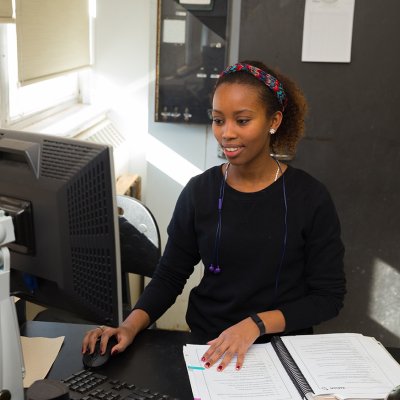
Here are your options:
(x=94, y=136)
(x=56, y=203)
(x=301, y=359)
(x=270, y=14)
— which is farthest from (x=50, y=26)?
(x=301, y=359)

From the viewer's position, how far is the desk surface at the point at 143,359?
1.14 metres

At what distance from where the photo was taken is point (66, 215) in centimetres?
100

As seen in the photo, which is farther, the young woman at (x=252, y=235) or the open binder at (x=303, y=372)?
the young woman at (x=252, y=235)

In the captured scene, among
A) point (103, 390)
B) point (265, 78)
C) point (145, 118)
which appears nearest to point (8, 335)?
point (103, 390)

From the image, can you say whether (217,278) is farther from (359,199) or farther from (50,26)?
(50,26)

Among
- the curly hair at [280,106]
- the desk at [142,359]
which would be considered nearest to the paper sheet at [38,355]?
the desk at [142,359]

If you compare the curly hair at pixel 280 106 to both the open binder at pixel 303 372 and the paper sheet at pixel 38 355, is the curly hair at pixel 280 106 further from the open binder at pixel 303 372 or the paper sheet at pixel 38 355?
the paper sheet at pixel 38 355

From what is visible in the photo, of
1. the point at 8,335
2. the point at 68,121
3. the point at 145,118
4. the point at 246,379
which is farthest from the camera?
the point at 145,118

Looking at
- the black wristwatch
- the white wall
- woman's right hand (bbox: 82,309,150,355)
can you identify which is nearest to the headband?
the black wristwatch

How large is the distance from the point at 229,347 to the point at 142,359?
185mm

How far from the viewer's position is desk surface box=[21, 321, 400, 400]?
3.74 feet

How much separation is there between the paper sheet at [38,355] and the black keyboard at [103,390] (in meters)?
0.10

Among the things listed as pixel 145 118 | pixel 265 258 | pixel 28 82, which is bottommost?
pixel 265 258

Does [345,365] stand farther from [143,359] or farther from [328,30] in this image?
[328,30]
